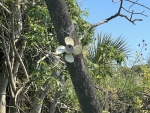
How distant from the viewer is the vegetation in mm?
1627

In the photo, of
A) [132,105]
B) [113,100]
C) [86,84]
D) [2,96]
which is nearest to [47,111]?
[2,96]

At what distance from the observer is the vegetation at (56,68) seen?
1.63m

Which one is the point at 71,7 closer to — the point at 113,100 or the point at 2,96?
the point at 2,96

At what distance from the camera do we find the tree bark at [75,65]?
157 cm

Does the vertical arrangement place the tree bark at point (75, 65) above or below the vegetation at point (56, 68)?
below

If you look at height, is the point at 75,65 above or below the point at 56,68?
below

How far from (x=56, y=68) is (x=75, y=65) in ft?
6.95

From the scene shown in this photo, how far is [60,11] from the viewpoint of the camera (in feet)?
5.16

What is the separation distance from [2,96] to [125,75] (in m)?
3.83

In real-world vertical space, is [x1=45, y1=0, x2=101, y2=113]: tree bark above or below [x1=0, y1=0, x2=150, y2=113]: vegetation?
below

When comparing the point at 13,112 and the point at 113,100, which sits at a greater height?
the point at 113,100

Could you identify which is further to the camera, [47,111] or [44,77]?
[47,111]

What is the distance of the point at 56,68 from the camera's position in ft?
12.1

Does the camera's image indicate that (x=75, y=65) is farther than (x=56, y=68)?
No
